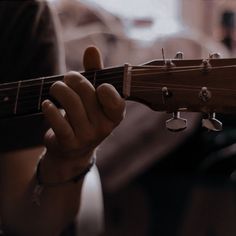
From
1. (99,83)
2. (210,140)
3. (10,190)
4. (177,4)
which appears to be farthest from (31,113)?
(177,4)

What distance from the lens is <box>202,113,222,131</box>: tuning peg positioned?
729mm

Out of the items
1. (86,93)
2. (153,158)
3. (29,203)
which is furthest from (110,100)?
(153,158)

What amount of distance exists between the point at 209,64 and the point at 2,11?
0.47 meters

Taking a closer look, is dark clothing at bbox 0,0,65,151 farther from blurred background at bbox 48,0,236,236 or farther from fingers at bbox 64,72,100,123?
blurred background at bbox 48,0,236,236

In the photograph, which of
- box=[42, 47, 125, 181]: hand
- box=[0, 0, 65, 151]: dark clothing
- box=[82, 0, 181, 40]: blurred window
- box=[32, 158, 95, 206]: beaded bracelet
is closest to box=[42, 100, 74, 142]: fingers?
box=[42, 47, 125, 181]: hand

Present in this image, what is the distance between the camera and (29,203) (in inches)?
39.5

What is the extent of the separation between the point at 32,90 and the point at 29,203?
23cm

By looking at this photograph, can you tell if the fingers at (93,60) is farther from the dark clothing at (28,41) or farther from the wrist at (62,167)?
the dark clothing at (28,41)

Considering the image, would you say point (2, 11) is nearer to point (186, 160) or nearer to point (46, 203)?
point (46, 203)

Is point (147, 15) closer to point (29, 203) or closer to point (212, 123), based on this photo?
point (29, 203)

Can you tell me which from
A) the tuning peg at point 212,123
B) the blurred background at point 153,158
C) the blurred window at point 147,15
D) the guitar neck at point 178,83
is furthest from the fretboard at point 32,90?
the blurred window at point 147,15

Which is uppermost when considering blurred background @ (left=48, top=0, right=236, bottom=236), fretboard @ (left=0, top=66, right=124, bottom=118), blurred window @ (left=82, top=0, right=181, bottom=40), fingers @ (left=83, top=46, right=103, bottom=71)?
fingers @ (left=83, top=46, right=103, bottom=71)

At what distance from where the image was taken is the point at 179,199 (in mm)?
1923

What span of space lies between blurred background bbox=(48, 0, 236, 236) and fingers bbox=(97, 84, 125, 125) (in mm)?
942
